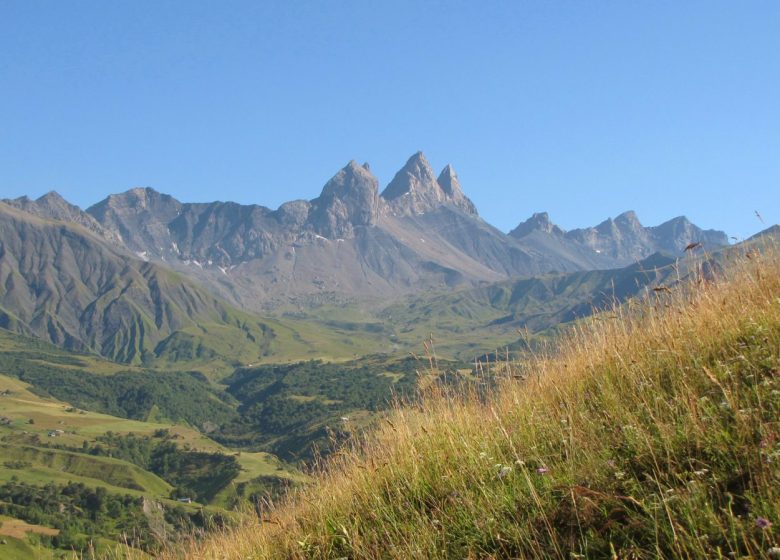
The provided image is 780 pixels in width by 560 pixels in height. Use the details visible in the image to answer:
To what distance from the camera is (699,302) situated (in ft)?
24.3

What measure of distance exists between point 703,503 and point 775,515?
0.43m

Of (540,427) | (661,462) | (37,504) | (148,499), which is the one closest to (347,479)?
(540,427)

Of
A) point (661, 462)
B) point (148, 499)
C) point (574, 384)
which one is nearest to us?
point (661, 462)

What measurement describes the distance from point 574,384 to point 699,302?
1.89 metres

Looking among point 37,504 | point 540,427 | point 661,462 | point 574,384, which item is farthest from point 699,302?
point 37,504

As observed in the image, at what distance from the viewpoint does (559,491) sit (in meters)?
4.71

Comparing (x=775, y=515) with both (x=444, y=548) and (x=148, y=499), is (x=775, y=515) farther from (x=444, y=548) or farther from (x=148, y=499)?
(x=148, y=499)

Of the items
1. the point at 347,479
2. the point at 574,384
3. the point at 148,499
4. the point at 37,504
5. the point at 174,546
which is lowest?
the point at 148,499

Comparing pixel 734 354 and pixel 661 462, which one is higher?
pixel 734 354

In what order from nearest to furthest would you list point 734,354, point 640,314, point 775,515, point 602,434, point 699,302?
point 775,515
point 602,434
point 734,354
point 699,302
point 640,314

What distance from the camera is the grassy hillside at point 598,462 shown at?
3.91 m

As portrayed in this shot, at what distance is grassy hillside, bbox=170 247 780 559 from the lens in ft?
12.8

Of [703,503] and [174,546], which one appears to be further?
[174,546]

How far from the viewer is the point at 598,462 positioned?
4.72m
